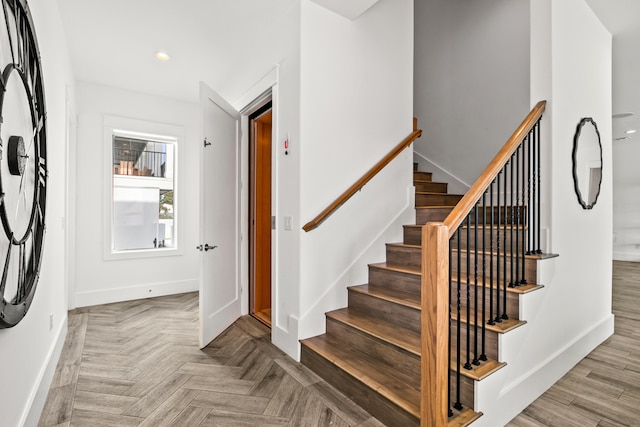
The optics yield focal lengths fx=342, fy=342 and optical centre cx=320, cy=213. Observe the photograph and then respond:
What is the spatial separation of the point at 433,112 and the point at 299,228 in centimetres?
288

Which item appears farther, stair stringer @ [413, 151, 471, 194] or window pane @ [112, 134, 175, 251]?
window pane @ [112, 134, 175, 251]

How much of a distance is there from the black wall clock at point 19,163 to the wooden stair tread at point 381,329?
1811 millimetres

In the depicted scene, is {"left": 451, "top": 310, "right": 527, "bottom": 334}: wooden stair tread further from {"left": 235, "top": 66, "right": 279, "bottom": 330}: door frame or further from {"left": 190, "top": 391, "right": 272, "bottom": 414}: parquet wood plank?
{"left": 235, "top": 66, "right": 279, "bottom": 330}: door frame

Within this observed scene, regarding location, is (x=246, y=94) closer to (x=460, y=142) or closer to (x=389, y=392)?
(x=460, y=142)

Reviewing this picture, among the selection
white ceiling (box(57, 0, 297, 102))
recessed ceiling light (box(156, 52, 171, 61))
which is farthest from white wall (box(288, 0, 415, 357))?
recessed ceiling light (box(156, 52, 171, 61))

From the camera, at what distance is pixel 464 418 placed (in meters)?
1.61

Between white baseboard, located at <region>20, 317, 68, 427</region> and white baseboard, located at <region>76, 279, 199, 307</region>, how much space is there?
1.58m

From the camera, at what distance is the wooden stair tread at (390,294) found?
→ 7.64ft

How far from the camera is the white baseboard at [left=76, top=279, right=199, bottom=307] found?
4.15 metres

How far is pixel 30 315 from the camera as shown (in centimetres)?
177

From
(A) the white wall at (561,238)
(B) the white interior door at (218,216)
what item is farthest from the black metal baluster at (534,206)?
(B) the white interior door at (218,216)

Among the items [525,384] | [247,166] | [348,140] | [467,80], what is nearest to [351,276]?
[348,140]

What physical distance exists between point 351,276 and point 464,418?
54.3 inches

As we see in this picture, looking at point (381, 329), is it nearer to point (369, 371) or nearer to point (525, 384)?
point (369, 371)
